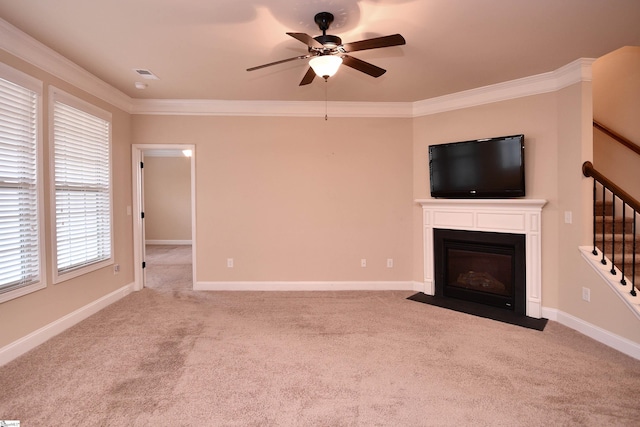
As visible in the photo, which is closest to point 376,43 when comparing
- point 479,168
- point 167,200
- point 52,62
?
point 479,168

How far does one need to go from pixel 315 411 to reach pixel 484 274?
9.47ft

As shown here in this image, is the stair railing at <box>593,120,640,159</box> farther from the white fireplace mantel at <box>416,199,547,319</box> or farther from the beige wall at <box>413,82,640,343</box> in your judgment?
the white fireplace mantel at <box>416,199,547,319</box>

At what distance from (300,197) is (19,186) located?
2.90m

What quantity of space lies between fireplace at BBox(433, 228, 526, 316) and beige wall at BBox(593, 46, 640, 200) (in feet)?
4.53

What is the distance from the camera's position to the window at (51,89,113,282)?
123 inches

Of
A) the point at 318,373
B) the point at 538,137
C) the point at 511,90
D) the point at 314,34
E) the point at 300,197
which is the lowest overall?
the point at 318,373

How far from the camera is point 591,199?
3115 millimetres

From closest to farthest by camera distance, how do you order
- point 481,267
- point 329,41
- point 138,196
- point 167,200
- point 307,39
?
1. point 307,39
2. point 329,41
3. point 481,267
4. point 138,196
5. point 167,200

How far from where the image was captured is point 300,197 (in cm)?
447

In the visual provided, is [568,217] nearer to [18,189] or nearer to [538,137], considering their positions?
[538,137]

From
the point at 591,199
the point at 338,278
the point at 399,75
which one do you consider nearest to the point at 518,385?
the point at 591,199

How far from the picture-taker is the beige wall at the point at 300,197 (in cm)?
442

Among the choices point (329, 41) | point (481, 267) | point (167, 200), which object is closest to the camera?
point (329, 41)

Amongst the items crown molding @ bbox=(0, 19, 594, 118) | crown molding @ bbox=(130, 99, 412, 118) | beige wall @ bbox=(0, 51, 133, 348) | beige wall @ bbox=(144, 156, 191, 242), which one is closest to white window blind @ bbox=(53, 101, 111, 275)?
beige wall @ bbox=(0, 51, 133, 348)
